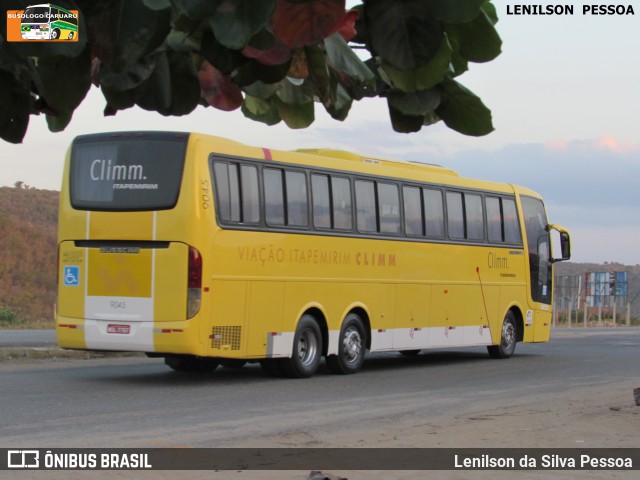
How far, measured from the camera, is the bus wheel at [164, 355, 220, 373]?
59.1 feet

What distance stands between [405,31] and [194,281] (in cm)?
1372

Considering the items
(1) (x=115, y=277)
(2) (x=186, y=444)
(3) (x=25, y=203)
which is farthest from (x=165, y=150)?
(3) (x=25, y=203)

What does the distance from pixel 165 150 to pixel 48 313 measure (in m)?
46.6

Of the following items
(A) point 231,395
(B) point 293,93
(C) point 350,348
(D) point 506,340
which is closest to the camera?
(B) point 293,93

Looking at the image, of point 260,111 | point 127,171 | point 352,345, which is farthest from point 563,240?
point 260,111

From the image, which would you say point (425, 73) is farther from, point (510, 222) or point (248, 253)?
point (510, 222)

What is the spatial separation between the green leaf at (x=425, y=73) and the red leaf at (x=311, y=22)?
0.15 meters

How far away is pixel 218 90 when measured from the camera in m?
2.37

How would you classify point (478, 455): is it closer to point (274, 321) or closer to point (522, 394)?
point (522, 394)

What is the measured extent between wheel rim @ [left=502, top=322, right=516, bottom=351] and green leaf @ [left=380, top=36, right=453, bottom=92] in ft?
68.7

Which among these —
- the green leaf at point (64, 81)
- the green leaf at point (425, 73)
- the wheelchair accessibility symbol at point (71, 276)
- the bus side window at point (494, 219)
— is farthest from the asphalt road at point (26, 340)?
the green leaf at point (425, 73)

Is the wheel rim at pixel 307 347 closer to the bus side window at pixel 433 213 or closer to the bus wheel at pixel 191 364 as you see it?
the bus wheel at pixel 191 364

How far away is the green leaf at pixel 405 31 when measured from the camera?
187 cm
